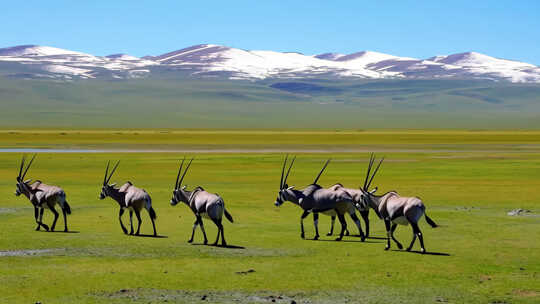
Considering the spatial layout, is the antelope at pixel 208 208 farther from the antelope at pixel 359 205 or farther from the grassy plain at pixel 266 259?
the antelope at pixel 359 205

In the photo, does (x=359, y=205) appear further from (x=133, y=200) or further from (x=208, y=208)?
(x=133, y=200)

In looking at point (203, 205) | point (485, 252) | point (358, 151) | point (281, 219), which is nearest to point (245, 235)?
point (203, 205)

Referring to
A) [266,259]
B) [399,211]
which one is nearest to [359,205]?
[399,211]

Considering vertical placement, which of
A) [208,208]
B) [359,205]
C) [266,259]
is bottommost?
[266,259]

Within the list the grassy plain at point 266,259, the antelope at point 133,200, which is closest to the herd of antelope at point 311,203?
the antelope at point 133,200

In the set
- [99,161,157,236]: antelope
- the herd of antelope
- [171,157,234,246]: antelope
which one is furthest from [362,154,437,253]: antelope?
[99,161,157,236]: antelope

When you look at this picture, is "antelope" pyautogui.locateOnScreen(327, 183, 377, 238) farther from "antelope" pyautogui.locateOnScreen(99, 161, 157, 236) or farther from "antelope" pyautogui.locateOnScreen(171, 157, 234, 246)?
"antelope" pyautogui.locateOnScreen(99, 161, 157, 236)

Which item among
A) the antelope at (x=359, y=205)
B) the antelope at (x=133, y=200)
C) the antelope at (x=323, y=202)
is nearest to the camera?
the antelope at (x=323, y=202)

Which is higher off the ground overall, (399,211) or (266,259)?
(399,211)

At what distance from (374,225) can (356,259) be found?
6.46 metres

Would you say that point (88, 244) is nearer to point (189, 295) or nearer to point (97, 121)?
point (189, 295)

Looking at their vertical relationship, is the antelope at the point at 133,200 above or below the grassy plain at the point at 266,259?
above

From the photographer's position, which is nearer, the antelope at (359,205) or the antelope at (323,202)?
the antelope at (323,202)

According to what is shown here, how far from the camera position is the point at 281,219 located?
85.4ft
